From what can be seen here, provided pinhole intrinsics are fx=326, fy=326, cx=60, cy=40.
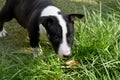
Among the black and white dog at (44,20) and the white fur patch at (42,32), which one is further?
the white fur patch at (42,32)

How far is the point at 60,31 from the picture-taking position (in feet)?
13.7

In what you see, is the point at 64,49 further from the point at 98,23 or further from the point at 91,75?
the point at 98,23

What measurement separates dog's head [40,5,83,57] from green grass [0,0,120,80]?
0.35 meters

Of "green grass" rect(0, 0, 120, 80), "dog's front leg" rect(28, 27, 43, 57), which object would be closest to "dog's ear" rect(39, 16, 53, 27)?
"dog's front leg" rect(28, 27, 43, 57)

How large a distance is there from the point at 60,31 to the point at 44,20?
10.6 inches

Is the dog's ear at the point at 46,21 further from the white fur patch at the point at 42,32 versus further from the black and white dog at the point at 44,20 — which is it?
the white fur patch at the point at 42,32

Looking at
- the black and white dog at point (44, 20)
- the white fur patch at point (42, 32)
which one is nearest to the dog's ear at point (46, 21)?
the black and white dog at point (44, 20)

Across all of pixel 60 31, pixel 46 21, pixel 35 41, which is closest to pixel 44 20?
pixel 46 21

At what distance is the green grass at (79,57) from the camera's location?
4.32 metres

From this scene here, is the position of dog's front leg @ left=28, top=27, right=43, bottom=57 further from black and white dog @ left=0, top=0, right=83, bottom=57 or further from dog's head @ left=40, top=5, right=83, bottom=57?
dog's head @ left=40, top=5, right=83, bottom=57

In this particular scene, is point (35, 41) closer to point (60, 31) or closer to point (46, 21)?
point (46, 21)

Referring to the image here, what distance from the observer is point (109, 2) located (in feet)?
22.5

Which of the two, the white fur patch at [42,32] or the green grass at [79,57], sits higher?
the white fur patch at [42,32]

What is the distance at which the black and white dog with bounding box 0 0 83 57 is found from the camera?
4.18 meters
